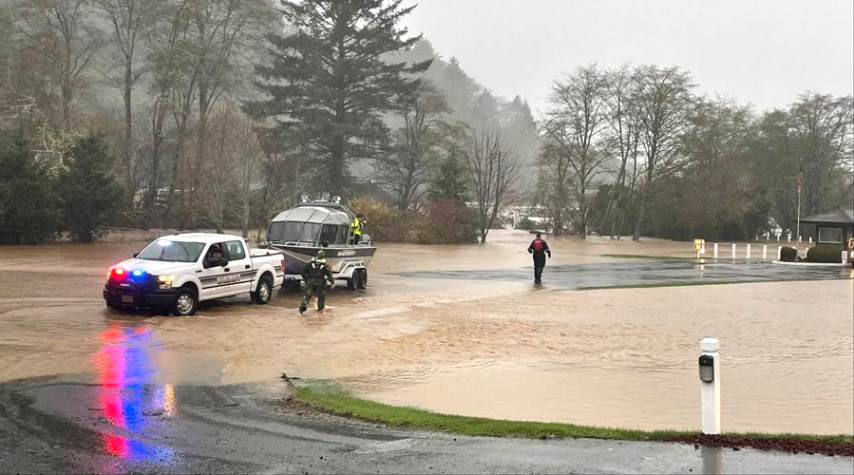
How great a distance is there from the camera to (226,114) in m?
50.8

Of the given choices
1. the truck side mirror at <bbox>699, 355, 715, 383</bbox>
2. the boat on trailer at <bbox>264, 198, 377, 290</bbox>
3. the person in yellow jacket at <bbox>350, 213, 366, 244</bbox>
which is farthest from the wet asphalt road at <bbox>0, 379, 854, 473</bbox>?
the person in yellow jacket at <bbox>350, 213, 366, 244</bbox>

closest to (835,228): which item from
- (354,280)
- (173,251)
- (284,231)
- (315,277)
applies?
Result: (354,280)

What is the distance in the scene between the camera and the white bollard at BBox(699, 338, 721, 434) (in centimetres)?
633

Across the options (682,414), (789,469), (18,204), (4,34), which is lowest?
(682,414)

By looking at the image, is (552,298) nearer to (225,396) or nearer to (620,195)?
(225,396)

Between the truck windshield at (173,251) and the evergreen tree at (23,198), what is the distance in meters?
23.7

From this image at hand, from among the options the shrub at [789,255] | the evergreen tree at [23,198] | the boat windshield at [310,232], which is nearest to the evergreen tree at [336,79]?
the evergreen tree at [23,198]

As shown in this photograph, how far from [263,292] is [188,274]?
3196 mm

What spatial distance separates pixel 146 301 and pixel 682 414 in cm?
1126

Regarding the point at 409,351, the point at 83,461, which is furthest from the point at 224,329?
the point at 83,461

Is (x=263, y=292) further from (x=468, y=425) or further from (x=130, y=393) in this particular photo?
(x=468, y=425)

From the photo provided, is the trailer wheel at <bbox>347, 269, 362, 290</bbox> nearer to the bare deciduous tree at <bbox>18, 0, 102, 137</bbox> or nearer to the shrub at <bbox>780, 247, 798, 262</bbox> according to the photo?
the shrub at <bbox>780, 247, 798, 262</bbox>

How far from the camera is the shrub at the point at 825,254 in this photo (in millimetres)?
39344

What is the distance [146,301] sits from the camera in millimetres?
15219
